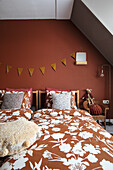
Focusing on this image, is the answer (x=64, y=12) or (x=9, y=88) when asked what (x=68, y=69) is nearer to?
(x=64, y=12)

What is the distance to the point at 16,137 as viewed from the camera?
101 centimetres

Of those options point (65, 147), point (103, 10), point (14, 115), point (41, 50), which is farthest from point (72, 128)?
point (41, 50)

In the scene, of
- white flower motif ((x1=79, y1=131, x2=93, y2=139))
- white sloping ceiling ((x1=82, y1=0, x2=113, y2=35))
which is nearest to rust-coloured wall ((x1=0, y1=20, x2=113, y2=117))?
white sloping ceiling ((x1=82, y1=0, x2=113, y2=35))

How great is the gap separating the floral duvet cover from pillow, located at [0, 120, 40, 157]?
0.15ft

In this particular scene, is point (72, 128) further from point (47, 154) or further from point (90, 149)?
point (47, 154)

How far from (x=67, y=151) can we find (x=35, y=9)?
2569mm

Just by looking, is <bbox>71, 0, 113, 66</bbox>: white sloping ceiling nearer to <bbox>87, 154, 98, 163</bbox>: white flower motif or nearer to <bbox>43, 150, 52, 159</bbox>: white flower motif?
<bbox>87, 154, 98, 163</bbox>: white flower motif

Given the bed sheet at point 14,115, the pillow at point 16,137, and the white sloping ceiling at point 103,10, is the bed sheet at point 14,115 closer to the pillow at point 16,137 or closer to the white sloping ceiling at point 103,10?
the pillow at point 16,137

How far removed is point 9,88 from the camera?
282 cm

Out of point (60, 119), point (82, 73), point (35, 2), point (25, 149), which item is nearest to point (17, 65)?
point (35, 2)

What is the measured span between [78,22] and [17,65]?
1.61 meters

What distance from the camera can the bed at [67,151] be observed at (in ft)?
2.72

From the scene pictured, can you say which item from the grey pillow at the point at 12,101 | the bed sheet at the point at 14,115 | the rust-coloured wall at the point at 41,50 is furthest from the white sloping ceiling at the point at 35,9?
the bed sheet at the point at 14,115

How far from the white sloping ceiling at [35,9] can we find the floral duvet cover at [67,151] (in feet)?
7.16
